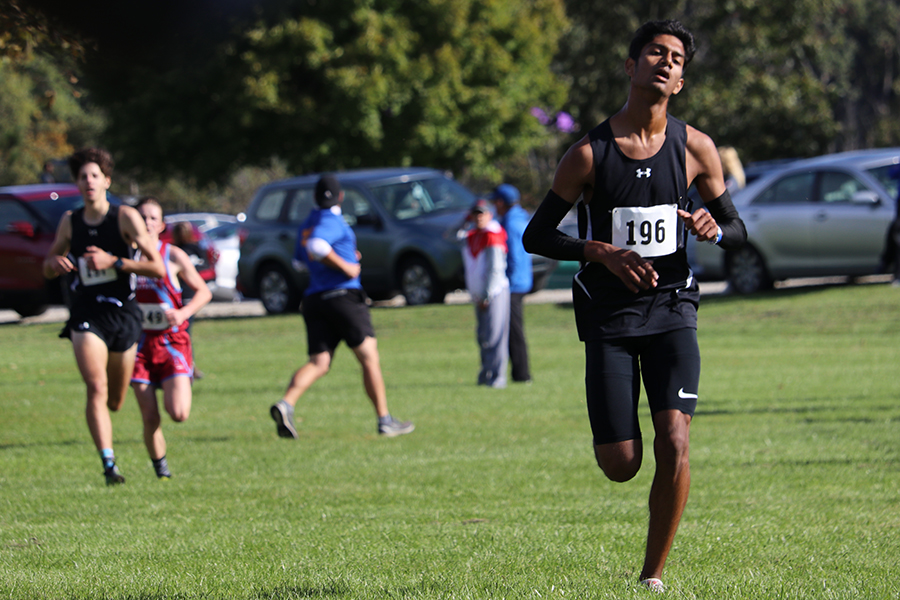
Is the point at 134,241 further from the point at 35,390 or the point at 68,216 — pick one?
the point at 35,390

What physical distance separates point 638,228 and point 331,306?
198 inches

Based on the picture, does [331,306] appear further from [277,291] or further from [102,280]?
[277,291]

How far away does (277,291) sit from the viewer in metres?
21.8

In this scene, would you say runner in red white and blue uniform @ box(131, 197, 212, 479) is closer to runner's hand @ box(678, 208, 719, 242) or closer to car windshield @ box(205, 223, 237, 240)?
runner's hand @ box(678, 208, 719, 242)

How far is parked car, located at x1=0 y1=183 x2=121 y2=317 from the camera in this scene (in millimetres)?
19781

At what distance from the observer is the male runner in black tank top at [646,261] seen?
13.9ft

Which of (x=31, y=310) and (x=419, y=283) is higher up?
(x=419, y=283)

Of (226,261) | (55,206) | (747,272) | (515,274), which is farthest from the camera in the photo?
(226,261)

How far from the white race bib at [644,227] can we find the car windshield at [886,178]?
14.3m

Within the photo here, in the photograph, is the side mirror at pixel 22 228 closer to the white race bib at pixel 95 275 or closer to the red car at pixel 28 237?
the red car at pixel 28 237

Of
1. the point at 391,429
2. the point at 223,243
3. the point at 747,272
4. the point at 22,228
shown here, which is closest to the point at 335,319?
the point at 391,429

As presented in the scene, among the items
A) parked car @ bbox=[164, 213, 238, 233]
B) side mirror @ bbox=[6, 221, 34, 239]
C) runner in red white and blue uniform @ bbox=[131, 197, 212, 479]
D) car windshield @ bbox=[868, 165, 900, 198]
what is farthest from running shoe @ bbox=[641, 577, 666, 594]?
parked car @ bbox=[164, 213, 238, 233]

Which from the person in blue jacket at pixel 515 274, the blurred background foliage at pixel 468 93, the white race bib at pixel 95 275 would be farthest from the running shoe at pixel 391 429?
the blurred background foliage at pixel 468 93

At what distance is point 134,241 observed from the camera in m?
7.13
